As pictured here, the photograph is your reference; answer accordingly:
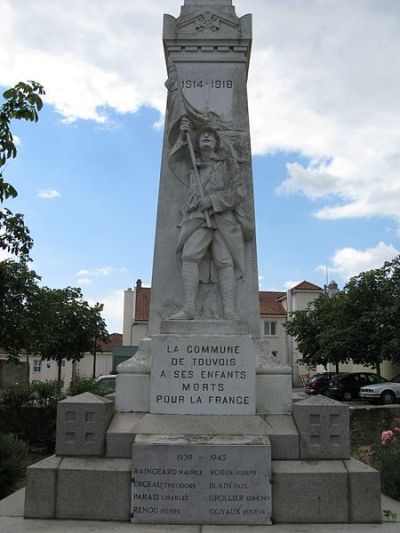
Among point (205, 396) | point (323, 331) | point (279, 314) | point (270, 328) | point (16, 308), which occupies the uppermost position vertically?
point (279, 314)

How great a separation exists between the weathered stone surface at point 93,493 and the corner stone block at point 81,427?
0.89 feet

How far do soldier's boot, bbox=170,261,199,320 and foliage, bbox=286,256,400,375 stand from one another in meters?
17.5

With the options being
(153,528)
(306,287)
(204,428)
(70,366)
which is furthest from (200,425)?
(70,366)

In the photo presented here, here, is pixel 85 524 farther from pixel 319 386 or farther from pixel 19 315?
pixel 319 386

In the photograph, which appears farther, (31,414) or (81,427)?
(31,414)

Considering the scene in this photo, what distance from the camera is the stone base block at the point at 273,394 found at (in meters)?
6.04

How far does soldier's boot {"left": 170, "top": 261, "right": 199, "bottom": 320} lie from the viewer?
21.1 ft

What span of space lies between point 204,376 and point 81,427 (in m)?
1.29

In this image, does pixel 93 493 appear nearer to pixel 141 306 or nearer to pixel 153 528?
pixel 153 528

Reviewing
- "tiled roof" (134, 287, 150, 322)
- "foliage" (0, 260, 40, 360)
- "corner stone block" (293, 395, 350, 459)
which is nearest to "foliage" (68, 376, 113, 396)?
"foliage" (0, 260, 40, 360)

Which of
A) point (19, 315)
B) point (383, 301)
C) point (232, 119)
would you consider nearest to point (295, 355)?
point (383, 301)

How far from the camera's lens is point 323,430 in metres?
5.43

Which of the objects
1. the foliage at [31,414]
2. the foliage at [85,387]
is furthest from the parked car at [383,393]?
the foliage at [31,414]

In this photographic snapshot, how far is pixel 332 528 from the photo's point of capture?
487cm
